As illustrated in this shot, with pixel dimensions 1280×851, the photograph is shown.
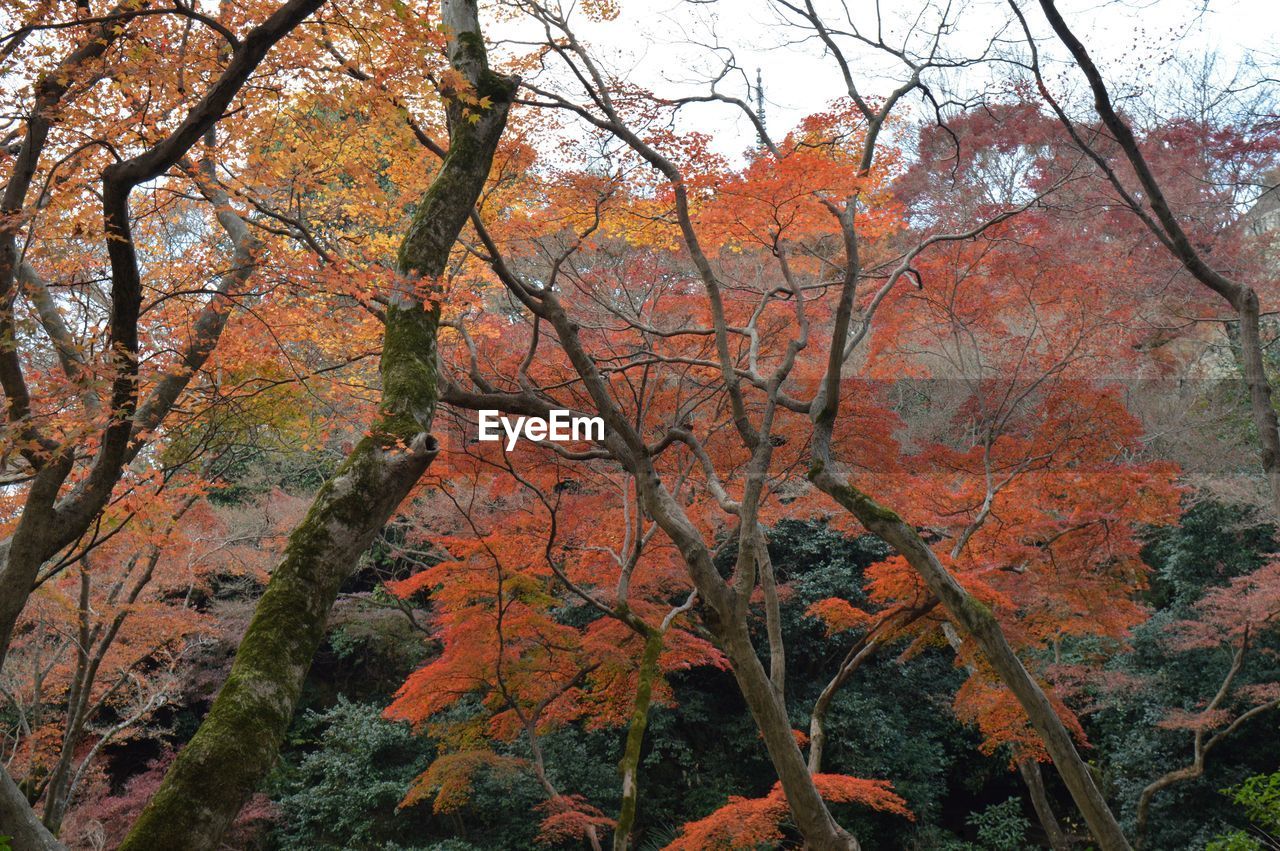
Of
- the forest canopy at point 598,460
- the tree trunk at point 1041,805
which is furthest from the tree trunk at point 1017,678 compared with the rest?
the tree trunk at point 1041,805

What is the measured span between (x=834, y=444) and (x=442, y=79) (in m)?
6.94

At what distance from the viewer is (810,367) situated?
35.9 ft

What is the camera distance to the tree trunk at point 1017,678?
17.2ft

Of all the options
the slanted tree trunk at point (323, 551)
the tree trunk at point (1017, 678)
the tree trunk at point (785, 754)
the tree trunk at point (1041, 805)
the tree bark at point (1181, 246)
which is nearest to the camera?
the slanted tree trunk at point (323, 551)

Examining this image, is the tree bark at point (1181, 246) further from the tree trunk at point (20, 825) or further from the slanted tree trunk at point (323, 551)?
the tree trunk at point (20, 825)

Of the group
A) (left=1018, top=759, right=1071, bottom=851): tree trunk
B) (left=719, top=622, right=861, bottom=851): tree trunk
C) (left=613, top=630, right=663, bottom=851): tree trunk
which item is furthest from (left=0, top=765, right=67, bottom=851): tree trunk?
(left=1018, top=759, right=1071, bottom=851): tree trunk

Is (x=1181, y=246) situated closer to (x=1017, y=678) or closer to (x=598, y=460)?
(x=1017, y=678)

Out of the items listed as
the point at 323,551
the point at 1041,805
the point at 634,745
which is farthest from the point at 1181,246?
the point at 1041,805

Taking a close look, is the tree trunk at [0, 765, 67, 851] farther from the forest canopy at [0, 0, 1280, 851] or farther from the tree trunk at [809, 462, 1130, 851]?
the tree trunk at [809, 462, 1130, 851]

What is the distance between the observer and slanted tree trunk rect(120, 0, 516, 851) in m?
2.14

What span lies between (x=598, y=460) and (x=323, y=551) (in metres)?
7.31

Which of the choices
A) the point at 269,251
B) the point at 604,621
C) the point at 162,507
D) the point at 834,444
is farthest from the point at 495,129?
the point at 834,444

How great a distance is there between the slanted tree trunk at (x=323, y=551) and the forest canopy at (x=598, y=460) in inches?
0.5

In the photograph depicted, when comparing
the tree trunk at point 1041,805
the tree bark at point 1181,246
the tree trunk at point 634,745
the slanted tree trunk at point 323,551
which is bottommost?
the tree trunk at point 1041,805
